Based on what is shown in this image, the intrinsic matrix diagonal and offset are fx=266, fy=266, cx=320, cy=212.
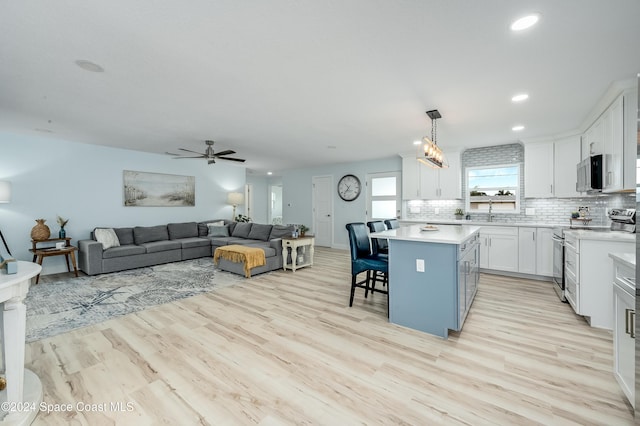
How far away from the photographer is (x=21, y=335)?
5.14ft

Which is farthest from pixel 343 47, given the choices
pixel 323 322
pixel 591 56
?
pixel 323 322

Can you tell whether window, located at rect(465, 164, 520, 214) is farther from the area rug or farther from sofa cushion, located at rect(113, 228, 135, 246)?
sofa cushion, located at rect(113, 228, 135, 246)

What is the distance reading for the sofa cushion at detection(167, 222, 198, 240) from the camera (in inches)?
248

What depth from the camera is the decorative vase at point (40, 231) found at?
14.9ft

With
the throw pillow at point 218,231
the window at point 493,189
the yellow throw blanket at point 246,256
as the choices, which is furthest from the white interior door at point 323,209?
the window at point 493,189

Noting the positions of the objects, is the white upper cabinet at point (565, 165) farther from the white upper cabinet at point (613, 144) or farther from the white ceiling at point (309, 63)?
the white upper cabinet at point (613, 144)

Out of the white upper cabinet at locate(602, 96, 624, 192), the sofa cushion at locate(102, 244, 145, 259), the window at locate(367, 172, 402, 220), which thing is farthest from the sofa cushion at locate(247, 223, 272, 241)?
the white upper cabinet at locate(602, 96, 624, 192)

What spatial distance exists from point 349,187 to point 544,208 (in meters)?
4.25

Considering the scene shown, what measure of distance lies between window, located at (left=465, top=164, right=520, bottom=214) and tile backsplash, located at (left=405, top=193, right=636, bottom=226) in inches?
5.1

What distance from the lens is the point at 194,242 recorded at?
6.07 m

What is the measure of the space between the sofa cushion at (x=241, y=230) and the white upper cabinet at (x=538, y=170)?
229 inches

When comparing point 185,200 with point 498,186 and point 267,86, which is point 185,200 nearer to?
point 267,86

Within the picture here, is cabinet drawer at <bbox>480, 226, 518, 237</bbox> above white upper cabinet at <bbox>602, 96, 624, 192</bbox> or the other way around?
the other way around

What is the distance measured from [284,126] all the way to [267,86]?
1395 mm
